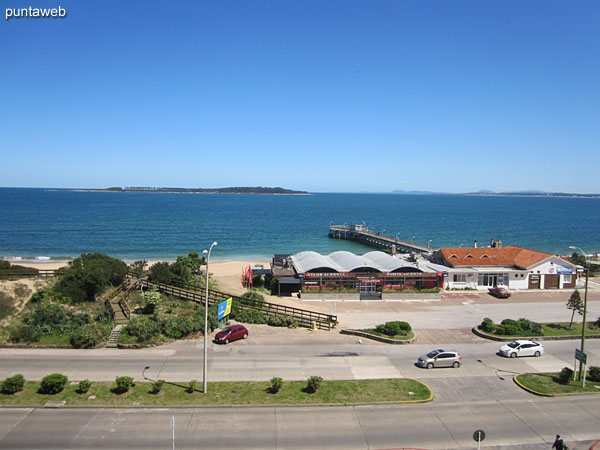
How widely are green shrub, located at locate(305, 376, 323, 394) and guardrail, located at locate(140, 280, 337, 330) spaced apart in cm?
1205

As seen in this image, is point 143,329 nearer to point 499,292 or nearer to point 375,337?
point 375,337

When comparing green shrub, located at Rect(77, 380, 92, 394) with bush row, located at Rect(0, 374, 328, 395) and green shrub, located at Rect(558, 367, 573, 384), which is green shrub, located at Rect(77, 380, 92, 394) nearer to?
bush row, located at Rect(0, 374, 328, 395)

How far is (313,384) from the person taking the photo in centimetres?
2189

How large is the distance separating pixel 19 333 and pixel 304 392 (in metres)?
19.9

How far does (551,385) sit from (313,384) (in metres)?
13.6

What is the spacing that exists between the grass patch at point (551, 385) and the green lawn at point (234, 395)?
6.18 meters

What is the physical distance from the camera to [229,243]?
95.8 meters

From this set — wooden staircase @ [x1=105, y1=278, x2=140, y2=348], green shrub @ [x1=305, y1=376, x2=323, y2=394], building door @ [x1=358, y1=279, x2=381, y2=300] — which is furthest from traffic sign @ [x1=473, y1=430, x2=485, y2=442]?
building door @ [x1=358, y1=279, x2=381, y2=300]

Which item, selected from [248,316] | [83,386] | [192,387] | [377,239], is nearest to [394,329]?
[248,316]

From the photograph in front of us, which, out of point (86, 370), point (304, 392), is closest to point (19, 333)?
point (86, 370)

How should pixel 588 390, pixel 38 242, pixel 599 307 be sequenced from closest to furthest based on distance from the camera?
1. pixel 588 390
2. pixel 599 307
3. pixel 38 242

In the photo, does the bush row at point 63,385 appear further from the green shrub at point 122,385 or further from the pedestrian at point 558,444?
the pedestrian at point 558,444

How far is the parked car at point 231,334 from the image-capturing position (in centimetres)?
2941

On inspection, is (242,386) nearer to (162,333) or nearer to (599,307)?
(162,333)
